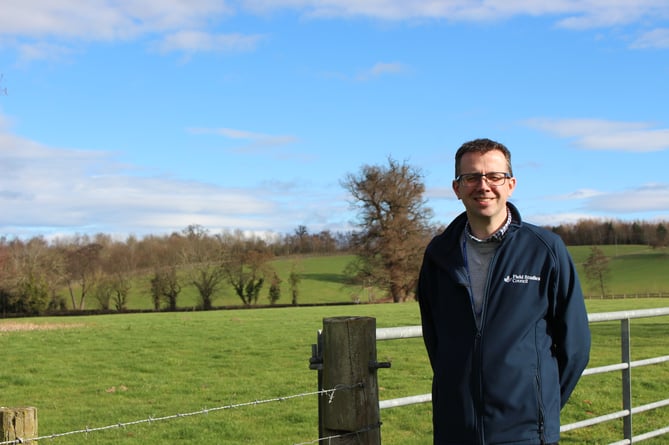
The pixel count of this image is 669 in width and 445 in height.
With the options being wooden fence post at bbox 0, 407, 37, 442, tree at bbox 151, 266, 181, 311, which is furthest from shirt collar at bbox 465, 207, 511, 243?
tree at bbox 151, 266, 181, 311

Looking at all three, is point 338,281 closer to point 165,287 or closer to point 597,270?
point 165,287

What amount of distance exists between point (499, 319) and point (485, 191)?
593mm

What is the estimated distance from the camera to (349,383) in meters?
3.53

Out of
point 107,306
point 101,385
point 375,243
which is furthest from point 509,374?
point 107,306

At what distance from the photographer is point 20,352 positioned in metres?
18.9

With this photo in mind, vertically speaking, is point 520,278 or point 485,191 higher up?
point 485,191

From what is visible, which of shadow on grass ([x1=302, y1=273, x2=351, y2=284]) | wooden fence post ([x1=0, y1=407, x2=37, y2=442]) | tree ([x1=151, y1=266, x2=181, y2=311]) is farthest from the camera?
shadow on grass ([x1=302, y1=273, x2=351, y2=284])

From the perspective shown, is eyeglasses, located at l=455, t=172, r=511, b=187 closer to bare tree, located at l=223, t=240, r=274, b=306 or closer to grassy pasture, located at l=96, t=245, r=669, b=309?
grassy pasture, located at l=96, t=245, r=669, b=309

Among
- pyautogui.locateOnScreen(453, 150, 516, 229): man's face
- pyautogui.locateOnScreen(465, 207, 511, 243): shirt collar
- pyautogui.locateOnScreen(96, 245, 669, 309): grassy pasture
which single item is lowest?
pyautogui.locateOnScreen(96, 245, 669, 309): grassy pasture

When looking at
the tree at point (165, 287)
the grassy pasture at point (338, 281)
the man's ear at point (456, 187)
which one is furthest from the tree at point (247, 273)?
the man's ear at point (456, 187)

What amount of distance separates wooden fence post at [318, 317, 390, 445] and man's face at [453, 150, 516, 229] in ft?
2.47

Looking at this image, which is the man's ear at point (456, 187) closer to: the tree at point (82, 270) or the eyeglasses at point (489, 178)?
the eyeglasses at point (489, 178)

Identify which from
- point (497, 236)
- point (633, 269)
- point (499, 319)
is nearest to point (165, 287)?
point (633, 269)

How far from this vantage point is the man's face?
11.0 ft
